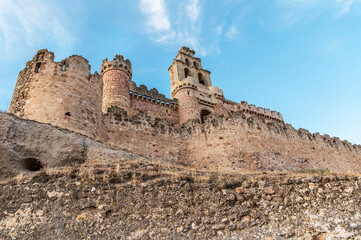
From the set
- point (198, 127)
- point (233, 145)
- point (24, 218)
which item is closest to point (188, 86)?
point (198, 127)

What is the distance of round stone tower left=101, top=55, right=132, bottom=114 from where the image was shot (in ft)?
74.0

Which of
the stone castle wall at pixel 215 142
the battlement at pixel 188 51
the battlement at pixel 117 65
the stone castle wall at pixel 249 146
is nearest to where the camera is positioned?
the stone castle wall at pixel 215 142

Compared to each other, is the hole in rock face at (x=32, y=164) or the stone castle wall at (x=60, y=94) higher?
the stone castle wall at (x=60, y=94)

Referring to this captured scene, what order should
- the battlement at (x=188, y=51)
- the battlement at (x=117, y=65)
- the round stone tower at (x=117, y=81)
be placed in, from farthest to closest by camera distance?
1. the battlement at (x=188, y=51)
2. the battlement at (x=117, y=65)
3. the round stone tower at (x=117, y=81)

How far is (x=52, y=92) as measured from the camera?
469 inches

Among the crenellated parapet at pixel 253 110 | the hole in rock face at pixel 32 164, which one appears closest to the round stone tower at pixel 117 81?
the hole in rock face at pixel 32 164

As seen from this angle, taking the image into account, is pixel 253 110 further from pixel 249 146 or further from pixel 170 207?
pixel 170 207

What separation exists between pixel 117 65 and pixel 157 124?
9.29 meters

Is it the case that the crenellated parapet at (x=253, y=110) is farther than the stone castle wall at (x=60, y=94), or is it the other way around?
the crenellated parapet at (x=253, y=110)

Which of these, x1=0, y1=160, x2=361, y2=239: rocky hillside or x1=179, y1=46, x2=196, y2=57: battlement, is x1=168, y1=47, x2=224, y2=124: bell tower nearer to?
x1=179, y1=46, x2=196, y2=57: battlement

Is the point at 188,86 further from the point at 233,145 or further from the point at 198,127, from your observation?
the point at 233,145

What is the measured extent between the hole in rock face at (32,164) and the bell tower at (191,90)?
16743 mm

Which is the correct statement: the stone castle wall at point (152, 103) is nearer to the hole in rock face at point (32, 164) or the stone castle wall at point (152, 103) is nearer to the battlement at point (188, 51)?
the battlement at point (188, 51)

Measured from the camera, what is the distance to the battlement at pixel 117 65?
2406cm
